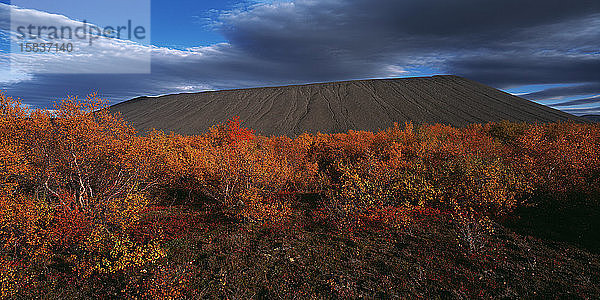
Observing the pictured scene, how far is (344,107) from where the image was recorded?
314 ft

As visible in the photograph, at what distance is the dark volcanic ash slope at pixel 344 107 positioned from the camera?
79062mm

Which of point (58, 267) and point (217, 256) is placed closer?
point (58, 267)

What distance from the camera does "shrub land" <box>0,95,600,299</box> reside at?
11953 millimetres

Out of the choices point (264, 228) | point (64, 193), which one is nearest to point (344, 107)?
point (264, 228)

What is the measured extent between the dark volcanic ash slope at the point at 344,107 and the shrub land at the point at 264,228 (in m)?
57.0

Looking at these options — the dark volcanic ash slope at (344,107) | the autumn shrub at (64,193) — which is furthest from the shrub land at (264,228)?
the dark volcanic ash slope at (344,107)

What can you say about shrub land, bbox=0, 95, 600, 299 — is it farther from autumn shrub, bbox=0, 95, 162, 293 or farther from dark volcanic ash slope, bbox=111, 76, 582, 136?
dark volcanic ash slope, bbox=111, 76, 582, 136

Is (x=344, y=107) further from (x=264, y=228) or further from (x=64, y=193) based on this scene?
(x=64, y=193)

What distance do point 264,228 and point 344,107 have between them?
82.4 m

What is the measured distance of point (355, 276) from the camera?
12.5 m

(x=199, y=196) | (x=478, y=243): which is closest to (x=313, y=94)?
(x=199, y=196)

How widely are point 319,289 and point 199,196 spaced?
16.3 metres

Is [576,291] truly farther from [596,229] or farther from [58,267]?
[58,267]

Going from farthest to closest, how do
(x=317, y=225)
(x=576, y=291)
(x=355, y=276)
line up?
(x=317, y=225) < (x=355, y=276) < (x=576, y=291)
